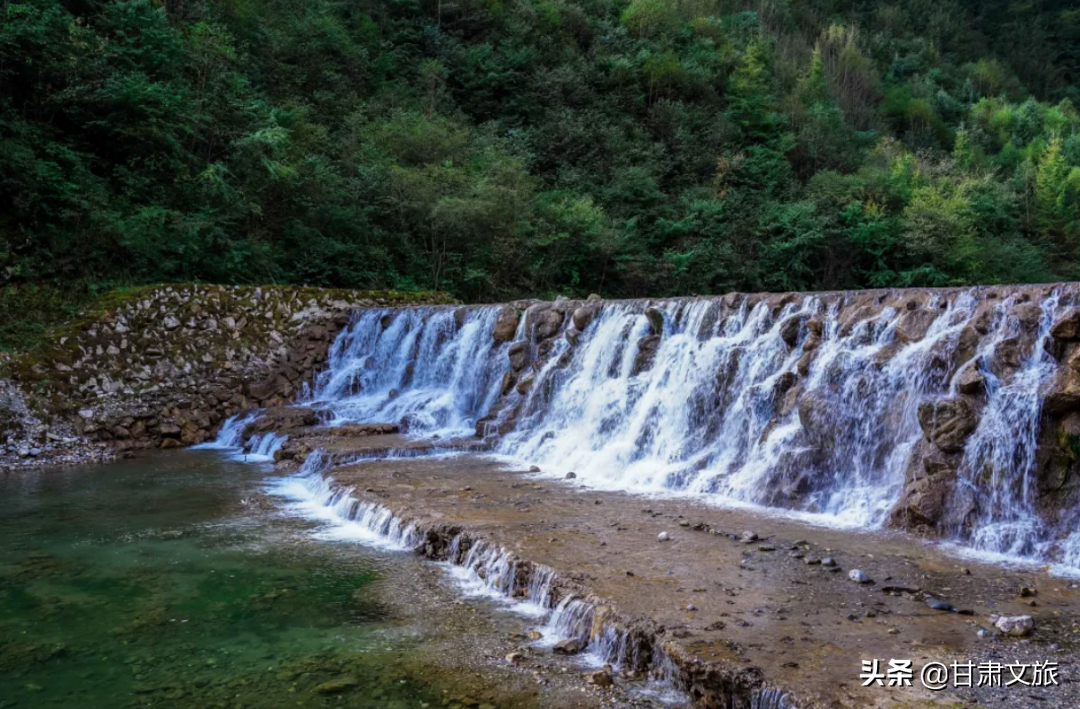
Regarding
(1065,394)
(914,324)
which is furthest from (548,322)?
(1065,394)

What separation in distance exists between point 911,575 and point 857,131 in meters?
29.4

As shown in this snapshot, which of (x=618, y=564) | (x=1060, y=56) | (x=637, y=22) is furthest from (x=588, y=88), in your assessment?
(x=1060, y=56)

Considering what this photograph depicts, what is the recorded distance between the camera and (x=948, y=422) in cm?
644

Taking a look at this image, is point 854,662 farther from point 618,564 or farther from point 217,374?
point 217,374

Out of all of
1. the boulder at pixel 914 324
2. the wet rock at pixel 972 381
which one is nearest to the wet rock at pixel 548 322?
the boulder at pixel 914 324

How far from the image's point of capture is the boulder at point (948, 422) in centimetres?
636

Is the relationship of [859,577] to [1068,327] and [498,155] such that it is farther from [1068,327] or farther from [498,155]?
[498,155]

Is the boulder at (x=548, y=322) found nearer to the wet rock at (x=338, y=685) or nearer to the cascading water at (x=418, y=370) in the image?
the cascading water at (x=418, y=370)

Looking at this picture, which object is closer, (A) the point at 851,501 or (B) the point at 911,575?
(B) the point at 911,575

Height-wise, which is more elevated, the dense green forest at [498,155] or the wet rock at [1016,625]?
the dense green forest at [498,155]

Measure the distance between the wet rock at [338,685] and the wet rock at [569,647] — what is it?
1125mm

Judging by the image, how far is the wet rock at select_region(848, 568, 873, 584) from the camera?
4750 millimetres

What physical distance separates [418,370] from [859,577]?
9.69m

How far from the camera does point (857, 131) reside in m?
30.0
